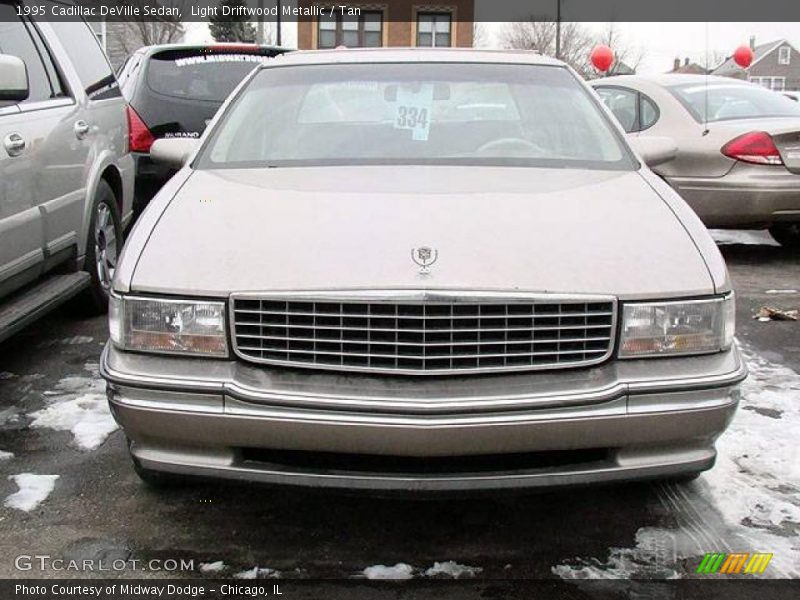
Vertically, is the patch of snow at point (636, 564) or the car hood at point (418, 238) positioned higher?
the car hood at point (418, 238)

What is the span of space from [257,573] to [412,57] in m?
2.52

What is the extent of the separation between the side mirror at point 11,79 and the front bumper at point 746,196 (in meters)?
5.10

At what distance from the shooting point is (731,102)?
7.44m

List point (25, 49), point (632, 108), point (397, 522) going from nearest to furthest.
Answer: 1. point (397, 522)
2. point (25, 49)
3. point (632, 108)

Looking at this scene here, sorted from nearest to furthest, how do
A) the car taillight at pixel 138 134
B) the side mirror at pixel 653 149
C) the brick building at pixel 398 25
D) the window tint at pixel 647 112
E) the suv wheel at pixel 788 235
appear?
the side mirror at pixel 653 149 → the car taillight at pixel 138 134 → the window tint at pixel 647 112 → the suv wheel at pixel 788 235 → the brick building at pixel 398 25

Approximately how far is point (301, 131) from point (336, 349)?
154 centimetres

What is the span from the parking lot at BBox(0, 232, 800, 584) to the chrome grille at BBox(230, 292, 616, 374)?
15.7 inches

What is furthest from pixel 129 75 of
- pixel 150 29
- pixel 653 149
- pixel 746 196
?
pixel 150 29

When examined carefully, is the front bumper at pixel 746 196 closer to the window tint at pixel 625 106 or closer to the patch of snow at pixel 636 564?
the window tint at pixel 625 106

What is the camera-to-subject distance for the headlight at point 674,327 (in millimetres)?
2588

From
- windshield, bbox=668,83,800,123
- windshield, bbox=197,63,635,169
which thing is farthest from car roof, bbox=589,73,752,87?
windshield, bbox=197,63,635,169

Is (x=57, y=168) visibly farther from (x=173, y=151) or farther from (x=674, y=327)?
(x=674, y=327)

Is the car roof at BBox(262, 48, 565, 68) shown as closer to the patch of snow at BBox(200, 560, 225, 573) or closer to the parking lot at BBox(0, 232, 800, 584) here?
the parking lot at BBox(0, 232, 800, 584)

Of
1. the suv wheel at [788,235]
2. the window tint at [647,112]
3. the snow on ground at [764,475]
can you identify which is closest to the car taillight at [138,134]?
the window tint at [647,112]
